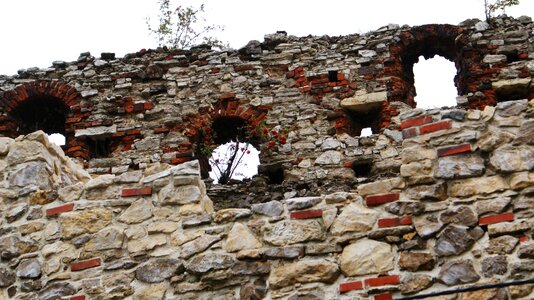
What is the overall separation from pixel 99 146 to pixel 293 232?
571 centimetres

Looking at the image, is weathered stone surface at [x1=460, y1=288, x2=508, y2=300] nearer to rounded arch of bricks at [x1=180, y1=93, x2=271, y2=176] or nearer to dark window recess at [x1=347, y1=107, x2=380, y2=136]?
dark window recess at [x1=347, y1=107, x2=380, y2=136]

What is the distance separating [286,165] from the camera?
10531 millimetres

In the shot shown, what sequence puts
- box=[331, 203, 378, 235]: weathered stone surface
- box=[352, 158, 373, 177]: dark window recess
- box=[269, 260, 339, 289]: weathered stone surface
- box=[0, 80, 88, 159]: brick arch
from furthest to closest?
box=[0, 80, 88, 159]: brick arch < box=[352, 158, 373, 177]: dark window recess < box=[331, 203, 378, 235]: weathered stone surface < box=[269, 260, 339, 289]: weathered stone surface

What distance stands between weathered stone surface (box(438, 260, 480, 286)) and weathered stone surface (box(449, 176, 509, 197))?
1.68 feet

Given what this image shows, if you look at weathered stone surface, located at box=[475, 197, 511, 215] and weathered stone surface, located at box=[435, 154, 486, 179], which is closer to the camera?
weathered stone surface, located at box=[475, 197, 511, 215]

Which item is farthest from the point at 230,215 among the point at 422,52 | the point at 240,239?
the point at 422,52

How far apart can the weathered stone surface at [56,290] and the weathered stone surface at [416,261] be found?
2.33 meters

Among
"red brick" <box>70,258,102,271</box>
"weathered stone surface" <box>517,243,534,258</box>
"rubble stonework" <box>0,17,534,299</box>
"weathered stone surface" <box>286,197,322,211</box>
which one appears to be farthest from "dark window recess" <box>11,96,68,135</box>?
"weathered stone surface" <box>517,243,534,258</box>

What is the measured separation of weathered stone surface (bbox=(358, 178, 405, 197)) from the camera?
6.29 meters

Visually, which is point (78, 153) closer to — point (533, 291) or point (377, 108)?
point (377, 108)

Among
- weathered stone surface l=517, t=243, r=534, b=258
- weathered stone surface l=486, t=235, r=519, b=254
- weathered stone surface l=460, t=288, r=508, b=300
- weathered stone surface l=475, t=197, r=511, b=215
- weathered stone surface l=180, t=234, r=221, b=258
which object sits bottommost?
weathered stone surface l=460, t=288, r=508, b=300

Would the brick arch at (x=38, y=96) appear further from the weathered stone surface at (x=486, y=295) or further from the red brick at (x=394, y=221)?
the weathered stone surface at (x=486, y=295)

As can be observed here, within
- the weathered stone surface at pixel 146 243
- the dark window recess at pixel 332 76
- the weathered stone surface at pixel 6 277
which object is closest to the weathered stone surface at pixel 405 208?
the weathered stone surface at pixel 146 243

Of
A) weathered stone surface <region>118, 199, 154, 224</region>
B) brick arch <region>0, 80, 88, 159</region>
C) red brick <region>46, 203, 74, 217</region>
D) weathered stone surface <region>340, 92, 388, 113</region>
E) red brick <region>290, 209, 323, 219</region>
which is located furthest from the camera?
brick arch <region>0, 80, 88, 159</region>
